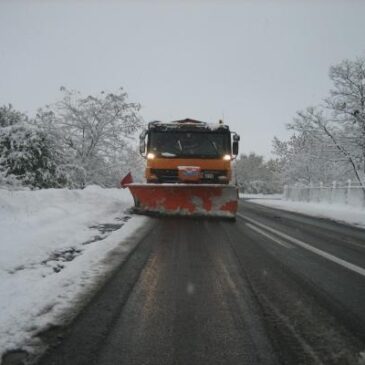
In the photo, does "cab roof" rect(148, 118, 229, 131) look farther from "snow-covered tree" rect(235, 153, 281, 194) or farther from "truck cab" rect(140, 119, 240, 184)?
"snow-covered tree" rect(235, 153, 281, 194)

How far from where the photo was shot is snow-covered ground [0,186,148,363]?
3.11 metres

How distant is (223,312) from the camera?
11.2 feet

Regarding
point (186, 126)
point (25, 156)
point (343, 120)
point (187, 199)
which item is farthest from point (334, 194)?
point (25, 156)

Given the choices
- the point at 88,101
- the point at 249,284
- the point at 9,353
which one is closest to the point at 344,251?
the point at 249,284

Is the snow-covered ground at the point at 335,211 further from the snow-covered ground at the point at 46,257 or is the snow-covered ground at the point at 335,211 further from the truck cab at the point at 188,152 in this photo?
the snow-covered ground at the point at 46,257

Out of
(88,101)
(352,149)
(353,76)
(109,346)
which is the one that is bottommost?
(109,346)

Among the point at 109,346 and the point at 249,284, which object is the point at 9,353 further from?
the point at 249,284

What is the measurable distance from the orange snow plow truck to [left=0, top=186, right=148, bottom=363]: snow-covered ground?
1.63 metres

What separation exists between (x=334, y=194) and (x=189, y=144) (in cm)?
1308

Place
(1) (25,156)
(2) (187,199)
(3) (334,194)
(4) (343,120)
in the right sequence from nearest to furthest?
(2) (187,199), (1) (25,156), (3) (334,194), (4) (343,120)

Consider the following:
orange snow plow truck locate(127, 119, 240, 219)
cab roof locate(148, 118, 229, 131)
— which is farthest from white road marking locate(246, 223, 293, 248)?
cab roof locate(148, 118, 229, 131)

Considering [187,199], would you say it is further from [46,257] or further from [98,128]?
[98,128]

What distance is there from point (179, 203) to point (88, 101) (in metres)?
21.1

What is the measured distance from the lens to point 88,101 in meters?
30.9
